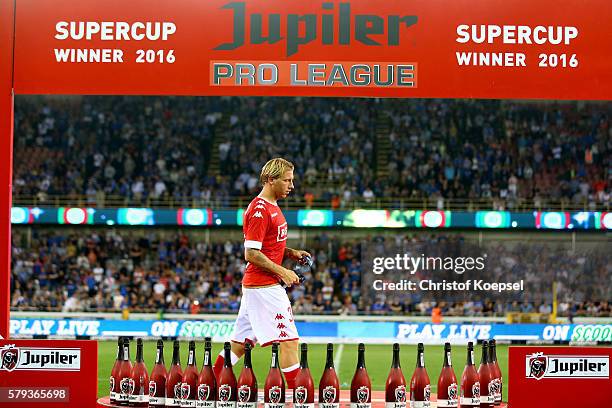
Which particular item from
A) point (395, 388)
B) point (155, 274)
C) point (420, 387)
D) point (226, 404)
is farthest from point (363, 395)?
point (155, 274)

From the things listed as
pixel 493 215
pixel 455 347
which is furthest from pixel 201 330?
pixel 493 215

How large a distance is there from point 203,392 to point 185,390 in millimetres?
166

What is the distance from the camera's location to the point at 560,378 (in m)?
7.86

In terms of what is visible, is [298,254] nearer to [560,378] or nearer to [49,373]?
[49,373]

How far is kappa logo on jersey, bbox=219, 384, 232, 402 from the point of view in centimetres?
748

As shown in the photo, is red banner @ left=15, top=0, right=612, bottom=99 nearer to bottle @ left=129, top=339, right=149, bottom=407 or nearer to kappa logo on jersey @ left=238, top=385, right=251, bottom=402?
bottle @ left=129, top=339, right=149, bottom=407

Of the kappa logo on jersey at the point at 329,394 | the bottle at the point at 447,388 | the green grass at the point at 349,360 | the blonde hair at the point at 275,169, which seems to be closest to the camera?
the kappa logo on jersey at the point at 329,394

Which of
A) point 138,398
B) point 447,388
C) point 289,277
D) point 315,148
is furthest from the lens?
point 315,148

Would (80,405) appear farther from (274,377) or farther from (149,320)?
(149,320)

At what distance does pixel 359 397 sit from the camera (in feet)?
25.0

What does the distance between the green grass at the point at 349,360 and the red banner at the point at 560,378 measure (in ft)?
19.5

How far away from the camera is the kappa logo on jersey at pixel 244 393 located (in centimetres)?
739

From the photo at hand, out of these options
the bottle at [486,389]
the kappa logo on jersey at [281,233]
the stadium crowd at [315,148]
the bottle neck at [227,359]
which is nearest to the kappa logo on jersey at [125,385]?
the bottle neck at [227,359]

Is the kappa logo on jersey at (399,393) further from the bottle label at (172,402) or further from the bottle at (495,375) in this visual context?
the bottle label at (172,402)
